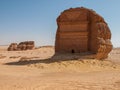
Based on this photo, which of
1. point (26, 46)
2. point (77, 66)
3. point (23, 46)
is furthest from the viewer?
point (26, 46)

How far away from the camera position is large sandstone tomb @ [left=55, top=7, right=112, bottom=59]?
1948 centimetres

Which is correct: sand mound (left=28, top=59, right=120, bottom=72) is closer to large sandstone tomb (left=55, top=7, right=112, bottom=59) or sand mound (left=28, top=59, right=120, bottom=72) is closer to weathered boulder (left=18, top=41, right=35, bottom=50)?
large sandstone tomb (left=55, top=7, right=112, bottom=59)

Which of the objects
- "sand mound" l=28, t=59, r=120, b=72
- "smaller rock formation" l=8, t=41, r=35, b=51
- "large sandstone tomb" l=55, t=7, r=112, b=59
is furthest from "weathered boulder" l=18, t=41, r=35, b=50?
"sand mound" l=28, t=59, r=120, b=72

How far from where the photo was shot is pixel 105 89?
9078 millimetres

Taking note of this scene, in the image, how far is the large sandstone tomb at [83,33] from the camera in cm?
1948

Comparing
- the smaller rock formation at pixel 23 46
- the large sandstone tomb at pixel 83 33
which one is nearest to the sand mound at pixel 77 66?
the large sandstone tomb at pixel 83 33

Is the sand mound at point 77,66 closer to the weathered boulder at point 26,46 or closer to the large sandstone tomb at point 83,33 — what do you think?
the large sandstone tomb at point 83,33

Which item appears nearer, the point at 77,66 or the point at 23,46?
the point at 77,66

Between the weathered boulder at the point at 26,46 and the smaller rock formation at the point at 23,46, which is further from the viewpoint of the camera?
the weathered boulder at the point at 26,46

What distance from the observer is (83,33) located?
20156 mm

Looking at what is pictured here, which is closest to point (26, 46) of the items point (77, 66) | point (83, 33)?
point (83, 33)

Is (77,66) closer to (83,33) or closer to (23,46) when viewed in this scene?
(83,33)

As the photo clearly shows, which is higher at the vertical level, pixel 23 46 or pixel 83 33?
pixel 83 33

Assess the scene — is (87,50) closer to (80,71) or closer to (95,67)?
(95,67)
